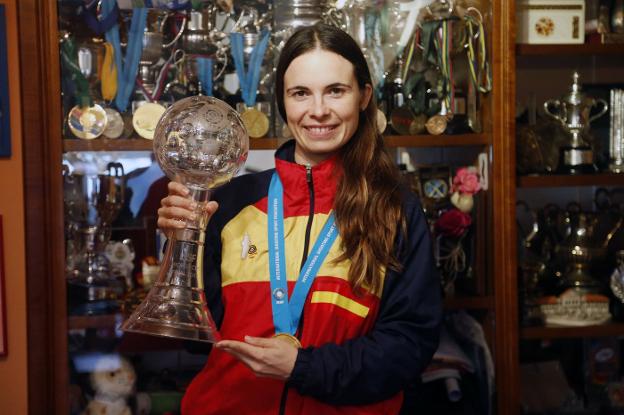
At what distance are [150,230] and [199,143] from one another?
88cm

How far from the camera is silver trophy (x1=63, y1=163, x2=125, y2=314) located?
2.36 m

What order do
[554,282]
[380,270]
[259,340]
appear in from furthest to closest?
[554,282] → [380,270] → [259,340]

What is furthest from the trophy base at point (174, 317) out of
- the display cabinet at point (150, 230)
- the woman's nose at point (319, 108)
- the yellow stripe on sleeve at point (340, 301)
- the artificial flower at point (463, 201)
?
the artificial flower at point (463, 201)

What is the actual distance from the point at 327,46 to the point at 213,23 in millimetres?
754

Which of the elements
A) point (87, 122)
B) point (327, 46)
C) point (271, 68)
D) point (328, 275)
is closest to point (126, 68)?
point (87, 122)

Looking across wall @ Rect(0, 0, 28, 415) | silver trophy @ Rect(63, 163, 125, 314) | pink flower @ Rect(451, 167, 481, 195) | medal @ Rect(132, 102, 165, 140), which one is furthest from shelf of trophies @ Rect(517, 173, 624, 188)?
wall @ Rect(0, 0, 28, 415)

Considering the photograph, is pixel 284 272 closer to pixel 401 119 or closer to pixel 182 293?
pixel 182 293

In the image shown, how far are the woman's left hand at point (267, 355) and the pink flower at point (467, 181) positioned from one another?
42.9 inches

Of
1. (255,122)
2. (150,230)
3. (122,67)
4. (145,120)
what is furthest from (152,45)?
(150,230)

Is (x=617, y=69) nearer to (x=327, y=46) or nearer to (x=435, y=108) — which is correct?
(x=435, y=108)

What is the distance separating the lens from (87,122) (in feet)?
→ 7.70

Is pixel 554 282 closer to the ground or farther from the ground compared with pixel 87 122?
closer to the ground

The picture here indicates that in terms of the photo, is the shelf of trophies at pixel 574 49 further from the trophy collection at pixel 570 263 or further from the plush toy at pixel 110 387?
the plush toy at pixel 110 387

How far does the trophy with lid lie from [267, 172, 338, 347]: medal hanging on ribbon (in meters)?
1.16
